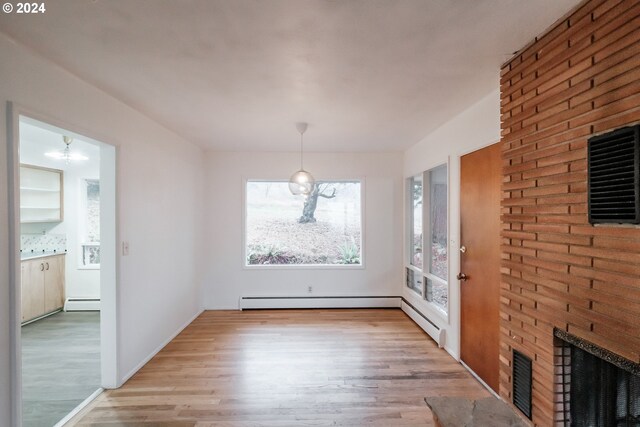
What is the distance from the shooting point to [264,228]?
487 centimetres

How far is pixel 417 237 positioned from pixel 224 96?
3194 millimetres

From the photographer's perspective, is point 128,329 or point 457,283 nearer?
point 128,329

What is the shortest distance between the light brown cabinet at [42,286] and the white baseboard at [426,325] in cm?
523

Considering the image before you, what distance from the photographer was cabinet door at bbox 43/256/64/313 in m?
4.27

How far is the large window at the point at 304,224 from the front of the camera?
4848 millimetres

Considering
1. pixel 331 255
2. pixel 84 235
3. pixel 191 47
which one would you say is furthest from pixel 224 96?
pixel 84 235

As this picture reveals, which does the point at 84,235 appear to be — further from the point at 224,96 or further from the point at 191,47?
the point at 191,47

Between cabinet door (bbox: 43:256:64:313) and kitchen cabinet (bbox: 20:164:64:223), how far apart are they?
643 millimetres

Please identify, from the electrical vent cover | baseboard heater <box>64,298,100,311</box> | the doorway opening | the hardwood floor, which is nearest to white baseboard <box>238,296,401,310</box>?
the hardwood floor

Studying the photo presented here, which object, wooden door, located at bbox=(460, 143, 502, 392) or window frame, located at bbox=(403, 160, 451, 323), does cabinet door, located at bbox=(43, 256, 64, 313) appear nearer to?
window frame, located at bbox=(403, 160, 451, 323)

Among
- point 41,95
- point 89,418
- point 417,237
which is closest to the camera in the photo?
point 41,95

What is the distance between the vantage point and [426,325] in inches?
146

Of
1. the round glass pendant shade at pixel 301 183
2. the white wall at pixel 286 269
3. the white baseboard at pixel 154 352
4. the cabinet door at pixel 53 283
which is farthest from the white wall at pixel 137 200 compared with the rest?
the cabinet door at pixel 53 283

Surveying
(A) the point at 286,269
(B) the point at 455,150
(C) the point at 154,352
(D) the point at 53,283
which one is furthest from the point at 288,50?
(D) the point at 53,283
